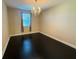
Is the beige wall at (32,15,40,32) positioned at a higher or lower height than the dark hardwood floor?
higher

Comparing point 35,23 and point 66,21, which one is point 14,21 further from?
point 66,21

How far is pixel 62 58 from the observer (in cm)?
230

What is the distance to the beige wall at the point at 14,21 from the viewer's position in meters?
5.43

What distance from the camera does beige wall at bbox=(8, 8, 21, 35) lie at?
543cm

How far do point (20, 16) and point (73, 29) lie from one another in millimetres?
4668

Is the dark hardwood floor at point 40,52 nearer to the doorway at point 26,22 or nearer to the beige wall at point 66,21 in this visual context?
the beige wall at point 66,21

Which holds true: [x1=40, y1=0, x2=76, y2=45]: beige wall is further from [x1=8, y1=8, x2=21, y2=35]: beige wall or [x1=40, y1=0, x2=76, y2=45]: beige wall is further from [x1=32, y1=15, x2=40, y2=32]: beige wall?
[x1=8, y1=8, x2=21, y2=35]: beige wall

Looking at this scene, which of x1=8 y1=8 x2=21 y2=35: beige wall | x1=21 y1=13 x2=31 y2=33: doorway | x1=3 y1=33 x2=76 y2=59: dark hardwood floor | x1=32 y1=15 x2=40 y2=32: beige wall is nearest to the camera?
x1=3 y1=33 x2=76 y2=59: dark hardwood floor

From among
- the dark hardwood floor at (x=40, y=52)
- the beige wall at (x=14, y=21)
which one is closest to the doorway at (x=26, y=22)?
the beige wall at (x=14, y=21)

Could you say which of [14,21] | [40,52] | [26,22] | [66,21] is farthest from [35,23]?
[40,52]

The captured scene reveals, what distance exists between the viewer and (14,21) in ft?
18.7

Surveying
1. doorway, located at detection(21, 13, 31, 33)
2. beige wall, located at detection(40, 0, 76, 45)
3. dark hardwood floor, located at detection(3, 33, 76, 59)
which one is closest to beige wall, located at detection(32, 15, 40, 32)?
doorway, located at detection(21, 13, 31, 33)

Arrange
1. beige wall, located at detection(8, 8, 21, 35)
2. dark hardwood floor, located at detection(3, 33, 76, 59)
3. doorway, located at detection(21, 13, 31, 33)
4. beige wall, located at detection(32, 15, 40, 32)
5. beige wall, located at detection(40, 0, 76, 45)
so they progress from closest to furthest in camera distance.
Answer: dark hardwood floor, located at detection(3, 33, 76, 59)
beige wall, located at detection(40, 0, 76, 45)
beige wall, located at detection(8, 8, 21, 35)
doorway, located at detection(21, 13, 31, 33)
beige wall, located at detection(32, 15, 40, 32)

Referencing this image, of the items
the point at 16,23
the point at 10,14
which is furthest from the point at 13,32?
the point at 10,14
